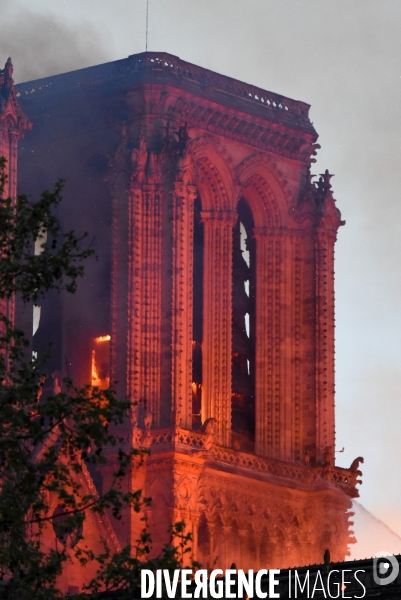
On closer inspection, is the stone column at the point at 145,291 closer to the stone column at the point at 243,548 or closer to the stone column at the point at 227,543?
the stone column at the point at 227,543

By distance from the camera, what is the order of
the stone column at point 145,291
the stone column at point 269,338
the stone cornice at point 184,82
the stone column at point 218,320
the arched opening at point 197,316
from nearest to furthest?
the stone column at point 145,291, the stone cornice at point 184,82, the stone column at point 218,320, the arched opening at point 197,316, the stone column at point 269,338

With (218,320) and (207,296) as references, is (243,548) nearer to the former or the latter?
(218,320)

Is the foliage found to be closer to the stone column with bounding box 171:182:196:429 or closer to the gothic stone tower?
the gothic stone tower

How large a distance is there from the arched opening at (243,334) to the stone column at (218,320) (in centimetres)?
318

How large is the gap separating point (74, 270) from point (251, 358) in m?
50.8

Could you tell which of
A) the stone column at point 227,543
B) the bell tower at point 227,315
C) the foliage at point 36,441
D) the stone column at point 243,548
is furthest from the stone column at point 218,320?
the foliage at point 36,441

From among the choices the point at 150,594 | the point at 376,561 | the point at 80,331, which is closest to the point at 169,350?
the point at 80,331

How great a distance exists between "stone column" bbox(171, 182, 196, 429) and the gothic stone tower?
71 millimetres

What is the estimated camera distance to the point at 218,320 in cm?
9975

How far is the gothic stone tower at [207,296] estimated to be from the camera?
316 feet

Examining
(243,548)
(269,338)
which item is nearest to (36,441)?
(243,548)

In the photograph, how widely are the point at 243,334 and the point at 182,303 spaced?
7709mm

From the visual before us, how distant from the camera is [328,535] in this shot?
102625 mm

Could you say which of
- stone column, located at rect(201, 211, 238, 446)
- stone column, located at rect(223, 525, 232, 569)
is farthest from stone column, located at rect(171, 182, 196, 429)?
stone column, located at rect(223, 525, 232, 569)
